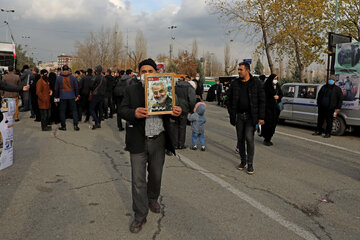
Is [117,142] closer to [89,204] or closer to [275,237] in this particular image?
[89,204]

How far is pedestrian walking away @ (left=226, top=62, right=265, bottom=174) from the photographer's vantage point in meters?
5.56

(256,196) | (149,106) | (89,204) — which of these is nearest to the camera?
(149,106)

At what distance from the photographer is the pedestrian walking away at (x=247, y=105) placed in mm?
5562

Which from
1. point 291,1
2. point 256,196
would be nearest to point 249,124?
point 256,196

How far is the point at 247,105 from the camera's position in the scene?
561 cm

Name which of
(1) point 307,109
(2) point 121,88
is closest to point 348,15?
(1) point 307,109

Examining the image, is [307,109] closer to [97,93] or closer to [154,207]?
[97,93]

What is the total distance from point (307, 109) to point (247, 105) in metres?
6.69

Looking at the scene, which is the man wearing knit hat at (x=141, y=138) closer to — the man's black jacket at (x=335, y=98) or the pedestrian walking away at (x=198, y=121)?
the pedestrian walking away at (x=198, y=121)

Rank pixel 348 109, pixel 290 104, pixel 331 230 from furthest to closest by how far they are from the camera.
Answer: pixel 290 104 → pixel 348 109 → pixel 331 230

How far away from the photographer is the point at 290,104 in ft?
39.3

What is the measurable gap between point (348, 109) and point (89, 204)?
30.0 feet

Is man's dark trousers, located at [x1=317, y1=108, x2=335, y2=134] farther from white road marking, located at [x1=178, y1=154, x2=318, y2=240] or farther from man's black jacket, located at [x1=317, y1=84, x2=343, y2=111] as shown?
white road marking, located at [x1=178, y1=154, x2=318, y2=240]

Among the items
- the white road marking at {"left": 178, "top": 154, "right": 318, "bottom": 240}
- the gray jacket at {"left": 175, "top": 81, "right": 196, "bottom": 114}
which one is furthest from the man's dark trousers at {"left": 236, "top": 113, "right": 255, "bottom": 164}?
the gray jacket at {"left": 175, "top": 81, "right": 196, "bottom": 114}
